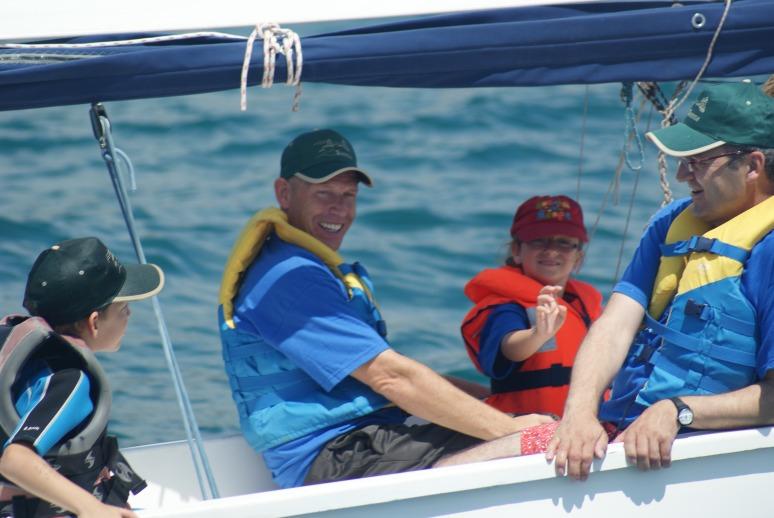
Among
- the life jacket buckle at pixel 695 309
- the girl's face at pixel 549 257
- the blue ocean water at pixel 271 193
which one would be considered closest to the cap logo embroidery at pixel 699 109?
the life jacket buckle at pixel 695 309

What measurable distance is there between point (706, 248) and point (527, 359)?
755 millimetres

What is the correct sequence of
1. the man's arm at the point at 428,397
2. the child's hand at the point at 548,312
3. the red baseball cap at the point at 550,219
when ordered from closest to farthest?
the man's arm at the point at 428,397
the child's hand at the point at 548,312
the red baseball cap at the point at 550,219

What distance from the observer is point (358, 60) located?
2799mm

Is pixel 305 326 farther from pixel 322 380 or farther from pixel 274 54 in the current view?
pixel 274 54

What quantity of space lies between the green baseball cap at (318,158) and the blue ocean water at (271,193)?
246cm

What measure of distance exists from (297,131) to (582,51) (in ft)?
24.2

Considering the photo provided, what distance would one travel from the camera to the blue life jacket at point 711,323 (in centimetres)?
290

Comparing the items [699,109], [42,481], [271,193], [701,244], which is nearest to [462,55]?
[699,109]

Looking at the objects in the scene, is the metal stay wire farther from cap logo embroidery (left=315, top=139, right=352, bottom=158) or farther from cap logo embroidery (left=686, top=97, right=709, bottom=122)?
cap logo embroidery (left=686, top=97, right=709, bottom=122)

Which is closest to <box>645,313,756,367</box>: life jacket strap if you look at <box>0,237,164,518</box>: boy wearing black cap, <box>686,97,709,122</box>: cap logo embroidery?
<box>686,97,709,122</box>: cap logo embroidery

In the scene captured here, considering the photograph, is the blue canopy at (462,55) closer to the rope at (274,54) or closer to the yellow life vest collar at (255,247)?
the rope at (274,54)

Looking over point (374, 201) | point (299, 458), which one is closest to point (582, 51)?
point (299, 458)

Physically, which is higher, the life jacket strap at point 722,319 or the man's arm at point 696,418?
the life jacket strap at point 722,319

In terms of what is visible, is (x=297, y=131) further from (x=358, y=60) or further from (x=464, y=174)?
(x=358, y=60)
